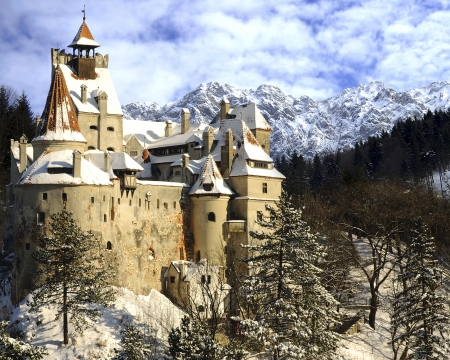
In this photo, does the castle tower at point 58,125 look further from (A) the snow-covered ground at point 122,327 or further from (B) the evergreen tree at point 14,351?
(B) the evergreen tree at point 14,351

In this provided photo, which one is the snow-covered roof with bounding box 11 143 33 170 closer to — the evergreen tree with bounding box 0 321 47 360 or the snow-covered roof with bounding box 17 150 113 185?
the snow-covered roof with bounding box 17 150 113 185

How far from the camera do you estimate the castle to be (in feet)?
199

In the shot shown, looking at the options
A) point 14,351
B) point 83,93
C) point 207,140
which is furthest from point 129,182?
point 14,351

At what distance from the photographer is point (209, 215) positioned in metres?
70.9

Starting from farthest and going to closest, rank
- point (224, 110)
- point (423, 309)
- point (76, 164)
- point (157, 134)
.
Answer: point (157, 134) < point (224, 110) < point (76, 164) < point (423, 309)

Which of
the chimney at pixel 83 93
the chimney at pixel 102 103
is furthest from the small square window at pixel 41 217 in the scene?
the chimney at pixel 83 93

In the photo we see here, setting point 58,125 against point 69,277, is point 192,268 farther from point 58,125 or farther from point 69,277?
point 58,125

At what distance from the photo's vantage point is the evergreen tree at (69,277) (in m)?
53.5

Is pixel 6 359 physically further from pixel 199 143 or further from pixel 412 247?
pixel 199 143

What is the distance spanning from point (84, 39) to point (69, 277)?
33412mm

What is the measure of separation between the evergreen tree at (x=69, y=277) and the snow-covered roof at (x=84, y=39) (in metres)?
26.9

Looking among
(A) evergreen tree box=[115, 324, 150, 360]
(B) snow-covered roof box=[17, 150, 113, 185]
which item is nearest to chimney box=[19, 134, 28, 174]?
(B) snow-covered roof box=[17, 150, 113, 185]

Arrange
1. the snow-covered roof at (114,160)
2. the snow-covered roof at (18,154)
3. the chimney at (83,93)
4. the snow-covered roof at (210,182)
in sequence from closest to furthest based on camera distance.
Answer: the snow-covered roof at (114,160) < the snow-covered roof at (18,154) < the snow-covered roof at (210,182) < the chimney at (83,93)

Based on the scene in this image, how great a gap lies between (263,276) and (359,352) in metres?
20.3
